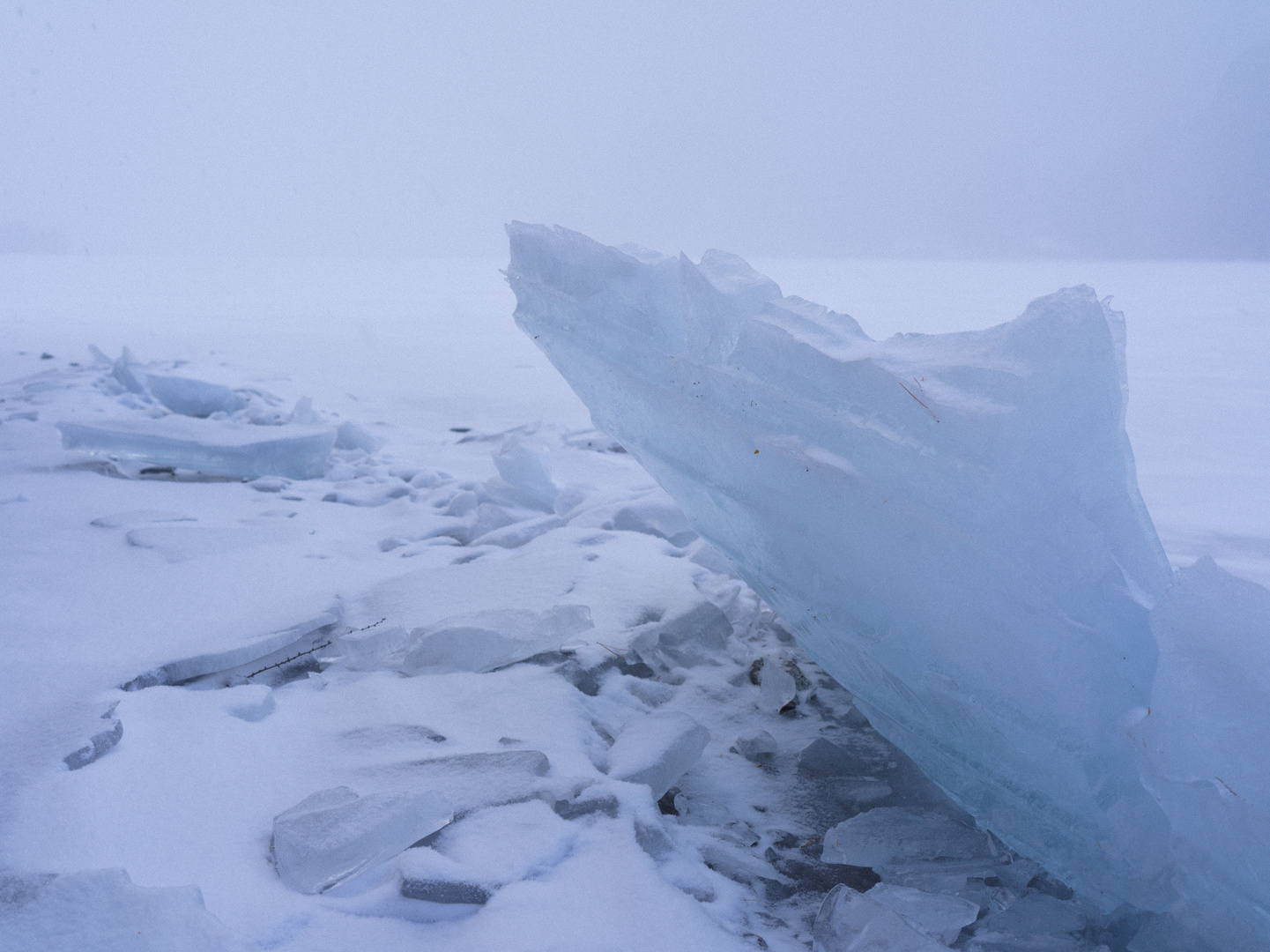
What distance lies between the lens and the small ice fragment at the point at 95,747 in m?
1.09

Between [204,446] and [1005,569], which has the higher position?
[1005,569]

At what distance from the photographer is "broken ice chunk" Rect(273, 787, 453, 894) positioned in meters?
0.92

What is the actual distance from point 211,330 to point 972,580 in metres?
9.96

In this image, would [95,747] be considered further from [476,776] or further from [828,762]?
[828,762]

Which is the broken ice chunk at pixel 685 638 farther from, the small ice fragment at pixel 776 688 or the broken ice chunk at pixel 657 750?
the broken ice chunk at pixel 657 750

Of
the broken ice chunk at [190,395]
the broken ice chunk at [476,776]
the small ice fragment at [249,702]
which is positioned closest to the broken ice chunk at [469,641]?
the small ice fragment at [249,702]

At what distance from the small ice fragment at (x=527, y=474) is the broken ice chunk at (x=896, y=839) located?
5.62 ft

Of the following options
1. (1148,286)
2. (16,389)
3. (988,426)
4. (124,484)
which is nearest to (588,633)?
(988,426)

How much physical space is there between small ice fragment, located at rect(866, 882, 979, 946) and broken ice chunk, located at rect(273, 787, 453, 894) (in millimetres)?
577

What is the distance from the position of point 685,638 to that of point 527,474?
120 centimetres

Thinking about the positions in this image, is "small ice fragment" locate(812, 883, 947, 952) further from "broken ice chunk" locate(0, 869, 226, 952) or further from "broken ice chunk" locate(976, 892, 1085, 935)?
"broken ice chunk" locate(0, 869, 226, 952)

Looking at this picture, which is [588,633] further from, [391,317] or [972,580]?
A: [391,317]

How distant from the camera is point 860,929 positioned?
92 cm

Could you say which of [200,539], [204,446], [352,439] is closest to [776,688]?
[200,539]
